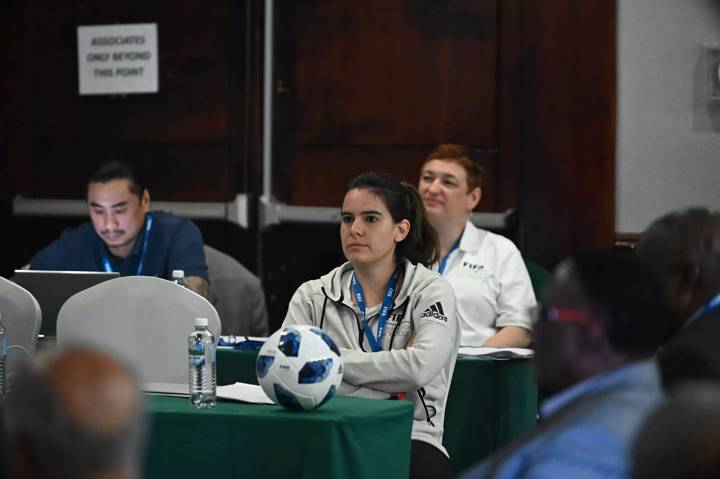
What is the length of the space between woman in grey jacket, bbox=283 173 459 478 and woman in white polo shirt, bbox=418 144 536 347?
0.97 m

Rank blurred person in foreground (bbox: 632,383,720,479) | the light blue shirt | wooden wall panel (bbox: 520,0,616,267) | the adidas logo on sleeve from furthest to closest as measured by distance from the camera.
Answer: wooden wall panel (bbox: 520,0,616,267) → the adidas logo on sleeve → the light blue shirt → blurred person in foreground (bbox: 632,383,720,479)

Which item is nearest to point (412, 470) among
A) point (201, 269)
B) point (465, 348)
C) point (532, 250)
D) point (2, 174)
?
point (465, 348)

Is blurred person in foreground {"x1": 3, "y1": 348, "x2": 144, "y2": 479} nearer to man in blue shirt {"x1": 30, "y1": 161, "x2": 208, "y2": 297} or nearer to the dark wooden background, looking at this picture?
man in blue shirt {"x1": 30, "y1": 161, "x2": 208, "y2": 297}

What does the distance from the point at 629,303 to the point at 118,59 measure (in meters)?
5.03

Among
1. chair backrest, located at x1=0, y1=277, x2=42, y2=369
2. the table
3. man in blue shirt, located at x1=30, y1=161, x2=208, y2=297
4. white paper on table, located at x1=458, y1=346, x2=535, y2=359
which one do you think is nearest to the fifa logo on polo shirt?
white paper on table, located at x1=458, y1=346, x2=535, y2=359

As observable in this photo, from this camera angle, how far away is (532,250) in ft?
19.7

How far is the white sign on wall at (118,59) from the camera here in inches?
253

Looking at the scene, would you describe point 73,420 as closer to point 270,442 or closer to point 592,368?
point 592,368

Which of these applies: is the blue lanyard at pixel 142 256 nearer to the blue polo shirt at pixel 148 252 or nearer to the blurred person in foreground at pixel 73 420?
the blue polo shirt at pixel 148 252

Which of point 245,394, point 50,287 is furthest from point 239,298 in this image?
point 245,394

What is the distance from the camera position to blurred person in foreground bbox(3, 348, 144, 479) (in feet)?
4.03

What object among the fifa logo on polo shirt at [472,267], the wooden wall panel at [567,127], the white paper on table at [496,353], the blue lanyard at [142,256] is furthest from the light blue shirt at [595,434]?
the wooden wall panel at [567,127]

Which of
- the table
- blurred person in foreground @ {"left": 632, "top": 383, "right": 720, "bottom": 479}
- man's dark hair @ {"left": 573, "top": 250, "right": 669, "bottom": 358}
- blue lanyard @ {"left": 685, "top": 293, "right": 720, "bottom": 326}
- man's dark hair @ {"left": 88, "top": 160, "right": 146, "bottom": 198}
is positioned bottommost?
the table

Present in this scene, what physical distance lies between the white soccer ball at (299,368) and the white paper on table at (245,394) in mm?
121
